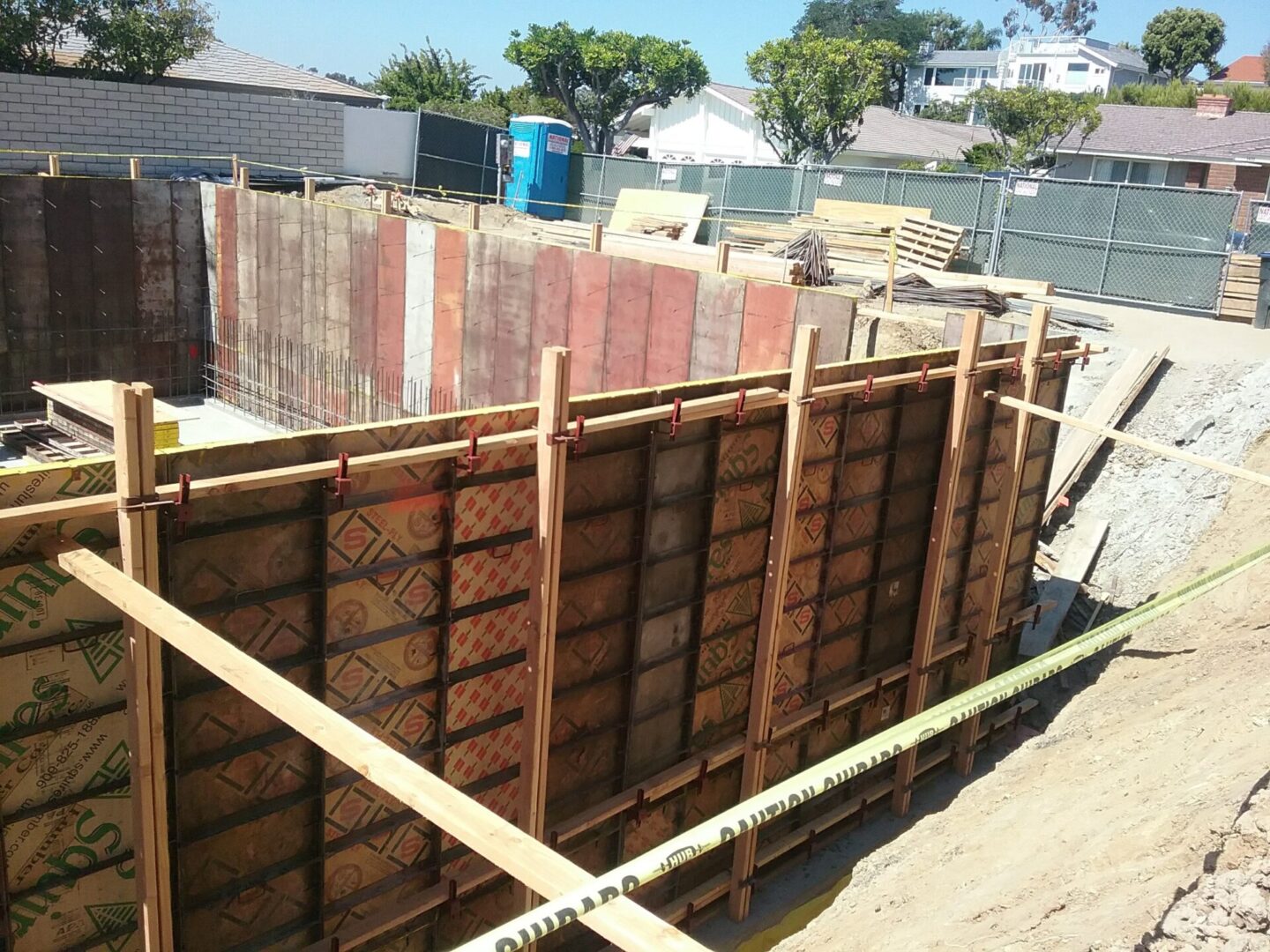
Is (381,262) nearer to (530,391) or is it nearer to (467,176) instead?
(530,391)

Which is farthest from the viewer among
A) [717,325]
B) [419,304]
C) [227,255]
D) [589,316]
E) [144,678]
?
[227,255]

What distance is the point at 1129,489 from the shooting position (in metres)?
14.1

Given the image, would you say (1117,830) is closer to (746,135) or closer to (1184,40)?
Answer: (746,135)

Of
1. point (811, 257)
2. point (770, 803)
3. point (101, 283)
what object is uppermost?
point (811, 257)

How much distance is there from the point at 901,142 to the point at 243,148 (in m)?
40.0

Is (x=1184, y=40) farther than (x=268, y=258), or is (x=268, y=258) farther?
(x=1184, y=40)

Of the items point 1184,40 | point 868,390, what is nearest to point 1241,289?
point 868,390

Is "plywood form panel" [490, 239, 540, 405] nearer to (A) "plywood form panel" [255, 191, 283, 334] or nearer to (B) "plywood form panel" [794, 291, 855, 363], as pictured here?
(B) "plywood form panel" [794, 291, 855, 363]

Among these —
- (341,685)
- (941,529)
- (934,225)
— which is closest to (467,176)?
(934,225)

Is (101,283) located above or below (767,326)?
below

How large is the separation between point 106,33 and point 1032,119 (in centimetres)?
3975

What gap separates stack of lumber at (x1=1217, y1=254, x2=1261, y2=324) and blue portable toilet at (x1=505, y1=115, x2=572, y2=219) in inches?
770

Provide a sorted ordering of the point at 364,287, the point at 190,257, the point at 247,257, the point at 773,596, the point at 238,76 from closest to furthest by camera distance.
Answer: the point at 773,596
the point at 364,287
the point at 247,257
the point at 190,257
the point at 238,76

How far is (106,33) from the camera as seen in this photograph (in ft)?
108
